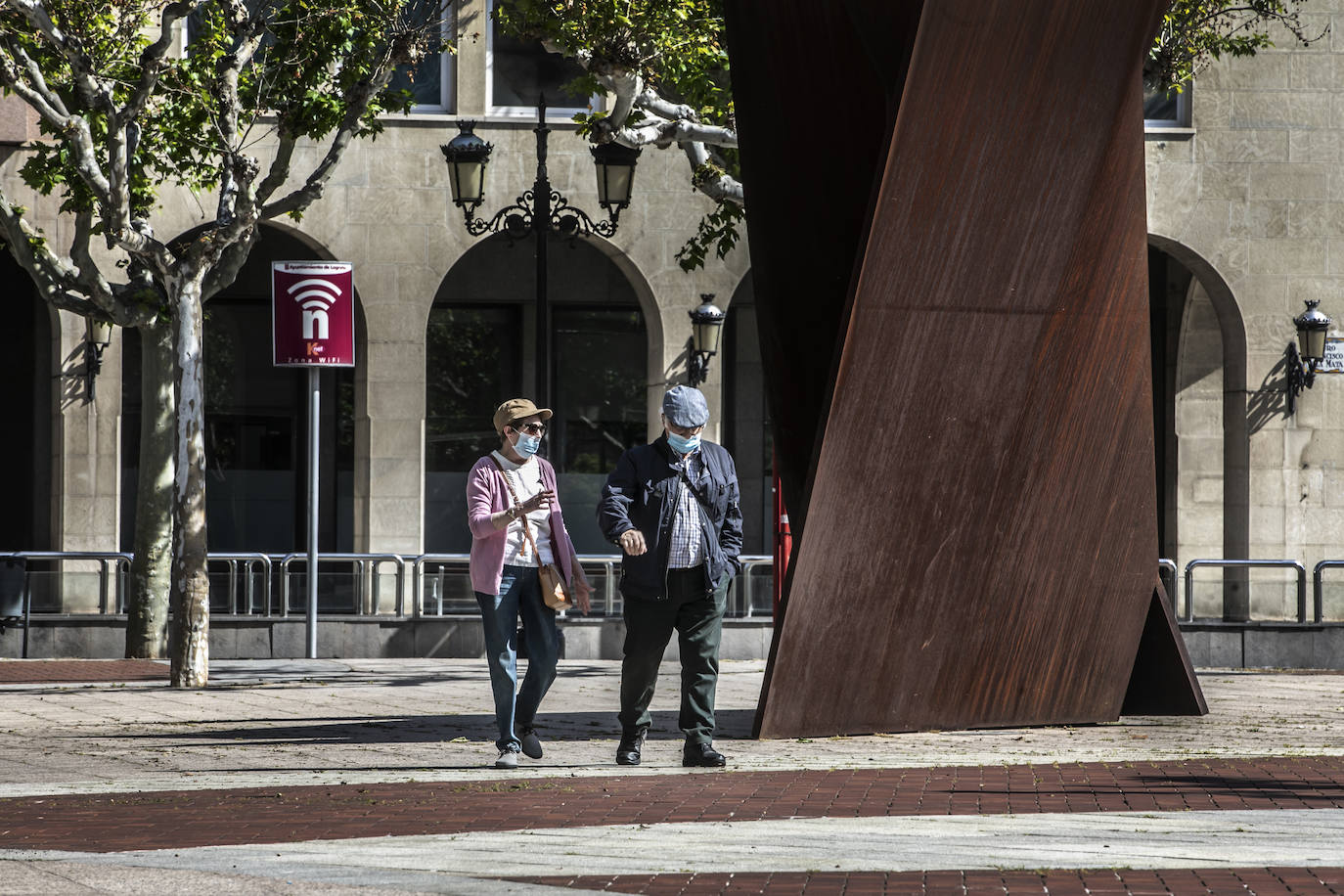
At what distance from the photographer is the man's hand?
8125 millimetres

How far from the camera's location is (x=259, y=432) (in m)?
24.6

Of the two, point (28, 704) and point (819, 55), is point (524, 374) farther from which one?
point (819, 55)

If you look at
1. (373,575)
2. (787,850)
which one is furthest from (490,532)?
(373,575)

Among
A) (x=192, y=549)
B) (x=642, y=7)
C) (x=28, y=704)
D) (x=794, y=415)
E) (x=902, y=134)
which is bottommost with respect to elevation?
(x=28, y=704)

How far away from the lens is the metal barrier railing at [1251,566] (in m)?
18.0

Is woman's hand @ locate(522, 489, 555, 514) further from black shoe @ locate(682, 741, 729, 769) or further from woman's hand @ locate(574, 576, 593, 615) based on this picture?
black shoe @ locate(682, 741, 729, 769)

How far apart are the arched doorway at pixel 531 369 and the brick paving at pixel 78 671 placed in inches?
315

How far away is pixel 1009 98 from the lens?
9.61 m

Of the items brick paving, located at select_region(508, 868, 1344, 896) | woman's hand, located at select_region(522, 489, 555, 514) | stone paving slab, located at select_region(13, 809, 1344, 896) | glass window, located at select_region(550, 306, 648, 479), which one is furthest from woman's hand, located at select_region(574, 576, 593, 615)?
glass window, located at select_region(550, 306, 648, 479)

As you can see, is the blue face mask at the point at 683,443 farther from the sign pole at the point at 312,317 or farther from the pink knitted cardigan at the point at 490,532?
the sign pole at the point at 312,317

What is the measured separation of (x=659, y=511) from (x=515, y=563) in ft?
2.44

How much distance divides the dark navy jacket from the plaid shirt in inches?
0.8

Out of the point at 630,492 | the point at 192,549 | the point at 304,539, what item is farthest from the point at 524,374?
the point at 630,492

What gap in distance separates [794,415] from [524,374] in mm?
14224
